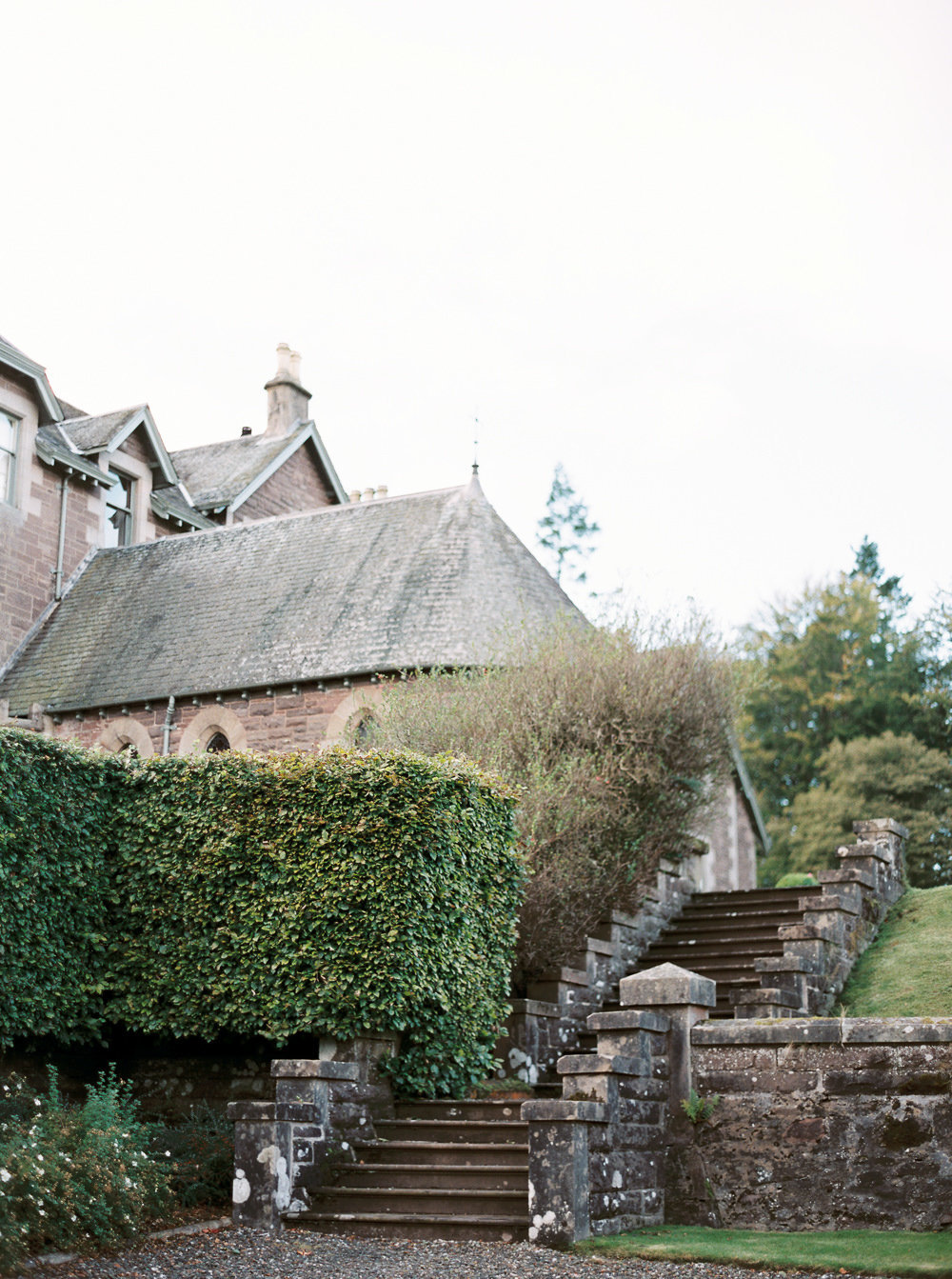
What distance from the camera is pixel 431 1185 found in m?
8.97

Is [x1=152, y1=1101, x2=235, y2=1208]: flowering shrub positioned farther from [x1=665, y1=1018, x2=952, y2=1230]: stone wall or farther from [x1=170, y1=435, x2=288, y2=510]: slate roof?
[x1=170, y1=435, x2=288, y2=510]: slate roof

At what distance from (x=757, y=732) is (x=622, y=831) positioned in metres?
27.1

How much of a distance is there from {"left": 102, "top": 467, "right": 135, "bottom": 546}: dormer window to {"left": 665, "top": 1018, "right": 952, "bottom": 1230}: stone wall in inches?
732

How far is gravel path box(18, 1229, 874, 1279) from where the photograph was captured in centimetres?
702

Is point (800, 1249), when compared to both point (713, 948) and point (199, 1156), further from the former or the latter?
point (713, 948)

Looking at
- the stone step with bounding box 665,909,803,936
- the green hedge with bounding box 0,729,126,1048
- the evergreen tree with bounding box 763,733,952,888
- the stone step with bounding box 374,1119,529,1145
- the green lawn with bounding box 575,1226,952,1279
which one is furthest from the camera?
the evergreen tree with bounding box 763,733,952,888

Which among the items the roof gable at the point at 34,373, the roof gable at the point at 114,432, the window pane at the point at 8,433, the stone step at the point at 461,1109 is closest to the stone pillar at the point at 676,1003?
the stone step at the point at 461,1109

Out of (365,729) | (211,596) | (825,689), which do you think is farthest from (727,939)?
(825,689)

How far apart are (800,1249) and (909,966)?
583 cm

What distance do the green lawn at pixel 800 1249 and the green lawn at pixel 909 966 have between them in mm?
3290

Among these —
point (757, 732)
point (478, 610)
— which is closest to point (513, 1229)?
point (478, 610)

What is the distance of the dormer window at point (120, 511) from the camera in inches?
973

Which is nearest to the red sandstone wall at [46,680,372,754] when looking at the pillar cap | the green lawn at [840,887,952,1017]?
the green lawn at [840,887,952,1017]

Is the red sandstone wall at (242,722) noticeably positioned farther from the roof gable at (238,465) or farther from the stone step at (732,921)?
the roof gable at (238,465)
